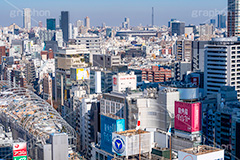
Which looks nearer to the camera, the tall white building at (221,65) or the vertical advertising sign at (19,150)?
the vertical advertising sign at (19,150)

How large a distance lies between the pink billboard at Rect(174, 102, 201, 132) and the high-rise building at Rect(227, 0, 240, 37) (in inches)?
765

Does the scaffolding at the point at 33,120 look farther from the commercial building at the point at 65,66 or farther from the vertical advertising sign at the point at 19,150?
the commercial building at the point at 65,66

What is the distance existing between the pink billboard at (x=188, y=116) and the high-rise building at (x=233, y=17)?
19421mm

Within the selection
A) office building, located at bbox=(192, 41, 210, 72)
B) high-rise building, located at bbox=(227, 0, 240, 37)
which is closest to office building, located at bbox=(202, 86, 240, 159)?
office building, located at bbox=(192, 41, 210, 72)

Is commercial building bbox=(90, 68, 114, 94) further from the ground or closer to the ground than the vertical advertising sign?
further from the ground

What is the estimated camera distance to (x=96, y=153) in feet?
52.2

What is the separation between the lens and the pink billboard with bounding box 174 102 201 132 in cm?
1524

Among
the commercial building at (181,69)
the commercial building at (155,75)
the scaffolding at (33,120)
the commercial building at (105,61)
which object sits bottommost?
the scaffolding at (33,120)

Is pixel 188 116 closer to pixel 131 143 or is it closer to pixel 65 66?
pixel 131 143

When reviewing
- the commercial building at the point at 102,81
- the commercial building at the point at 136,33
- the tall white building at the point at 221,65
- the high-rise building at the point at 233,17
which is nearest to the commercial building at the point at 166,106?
the tall white building at the point at 221,65

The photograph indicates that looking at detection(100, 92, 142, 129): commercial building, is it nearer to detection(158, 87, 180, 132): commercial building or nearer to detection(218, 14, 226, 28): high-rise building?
detection(158, 87, 180, 132): commercial building

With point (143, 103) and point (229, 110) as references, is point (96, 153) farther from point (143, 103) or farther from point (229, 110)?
point (229, 110)

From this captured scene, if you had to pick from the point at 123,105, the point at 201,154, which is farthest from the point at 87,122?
the point at 201,154

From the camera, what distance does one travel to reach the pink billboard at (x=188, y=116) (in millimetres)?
15242
